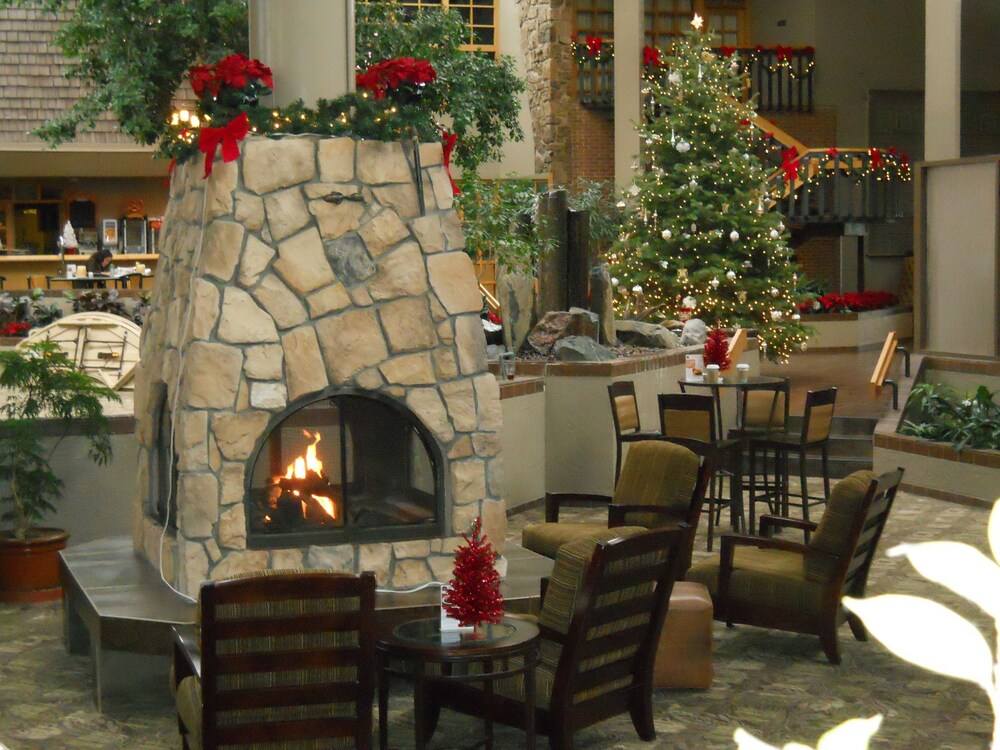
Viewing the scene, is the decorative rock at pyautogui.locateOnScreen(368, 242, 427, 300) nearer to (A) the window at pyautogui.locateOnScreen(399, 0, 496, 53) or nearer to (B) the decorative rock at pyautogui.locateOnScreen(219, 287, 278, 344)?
(B) the decorative rock at pyautogui.locateOnScreen(219, 287, 278, 344)

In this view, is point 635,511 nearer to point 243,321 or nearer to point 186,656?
point 243,321

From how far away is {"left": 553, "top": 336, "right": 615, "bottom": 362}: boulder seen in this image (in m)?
9.30

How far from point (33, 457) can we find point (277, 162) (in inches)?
92.3

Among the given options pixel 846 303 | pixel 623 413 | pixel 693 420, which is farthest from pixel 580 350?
pixel 846 303

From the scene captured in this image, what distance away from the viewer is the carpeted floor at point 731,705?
441 centimetres

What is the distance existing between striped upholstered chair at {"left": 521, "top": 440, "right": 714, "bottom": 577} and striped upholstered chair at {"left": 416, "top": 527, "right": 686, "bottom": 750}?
154cm

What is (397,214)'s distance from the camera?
17.2ft

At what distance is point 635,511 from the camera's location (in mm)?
5746

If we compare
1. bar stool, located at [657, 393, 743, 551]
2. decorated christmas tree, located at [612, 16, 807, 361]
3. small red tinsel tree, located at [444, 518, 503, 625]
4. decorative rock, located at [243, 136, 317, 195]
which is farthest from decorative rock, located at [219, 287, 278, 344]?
decorated christmas tree, located at [612, 16, 807, 361]

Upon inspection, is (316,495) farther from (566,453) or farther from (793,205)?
(793,205)

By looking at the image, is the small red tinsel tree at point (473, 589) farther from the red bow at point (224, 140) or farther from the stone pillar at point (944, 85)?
the stone pillar at point (944, 85)

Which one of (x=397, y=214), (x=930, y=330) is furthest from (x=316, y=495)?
(x=930, y=330)

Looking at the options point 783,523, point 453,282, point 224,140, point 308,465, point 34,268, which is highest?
point 224,140

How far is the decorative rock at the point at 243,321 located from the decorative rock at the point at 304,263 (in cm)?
18
